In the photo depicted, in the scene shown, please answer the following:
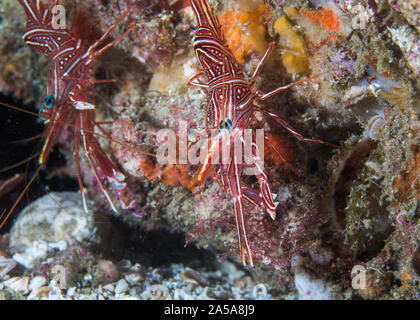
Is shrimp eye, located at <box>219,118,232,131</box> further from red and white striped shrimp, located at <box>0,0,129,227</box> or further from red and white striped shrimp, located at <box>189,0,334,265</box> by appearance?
red and white striped shrimp, located at <box>0,0,129,227</box>

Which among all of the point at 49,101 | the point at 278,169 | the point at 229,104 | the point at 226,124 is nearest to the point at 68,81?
the point at 49,101

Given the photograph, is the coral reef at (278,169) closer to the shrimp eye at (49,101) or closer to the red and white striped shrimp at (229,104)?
the red and white striped shrimp at (229,104)

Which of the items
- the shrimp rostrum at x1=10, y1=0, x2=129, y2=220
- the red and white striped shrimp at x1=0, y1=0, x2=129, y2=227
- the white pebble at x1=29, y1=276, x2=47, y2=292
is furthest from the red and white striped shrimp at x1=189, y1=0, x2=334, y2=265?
the white pebble at x1=29, y1=276, x2=47, y2=292

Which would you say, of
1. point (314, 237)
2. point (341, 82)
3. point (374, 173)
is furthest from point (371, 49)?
point (314, 237)

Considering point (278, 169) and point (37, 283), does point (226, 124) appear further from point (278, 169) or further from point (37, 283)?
point (37, 283)

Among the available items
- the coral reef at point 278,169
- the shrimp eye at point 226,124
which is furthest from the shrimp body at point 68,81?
the shrimp eye at point 226,124

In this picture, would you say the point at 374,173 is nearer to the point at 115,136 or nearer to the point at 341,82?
the point at 341,82
